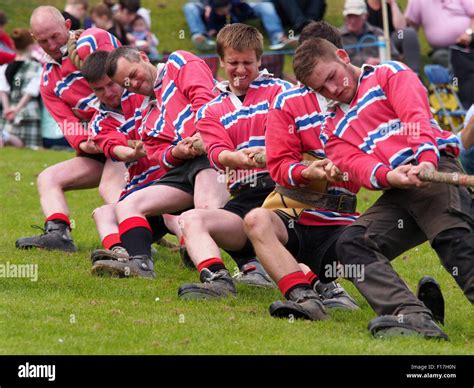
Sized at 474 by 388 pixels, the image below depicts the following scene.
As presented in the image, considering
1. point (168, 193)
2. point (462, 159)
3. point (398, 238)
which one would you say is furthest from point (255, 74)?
point (462, 159)

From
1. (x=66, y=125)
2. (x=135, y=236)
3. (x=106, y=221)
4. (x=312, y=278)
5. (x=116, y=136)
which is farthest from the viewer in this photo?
(x=66, y=125)

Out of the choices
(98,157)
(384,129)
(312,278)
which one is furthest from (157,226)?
(384,129)

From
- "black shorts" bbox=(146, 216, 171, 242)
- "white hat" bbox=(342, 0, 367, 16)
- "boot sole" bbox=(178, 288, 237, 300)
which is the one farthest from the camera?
"white hat" bbox=(342, 0, 367, 16)

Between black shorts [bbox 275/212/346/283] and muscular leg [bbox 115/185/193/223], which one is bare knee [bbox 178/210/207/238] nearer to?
black shorts [bbox 275/212/346/283]

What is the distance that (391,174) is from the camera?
6.77m

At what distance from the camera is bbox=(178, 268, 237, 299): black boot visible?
7.90 meters

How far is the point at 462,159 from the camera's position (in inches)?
390

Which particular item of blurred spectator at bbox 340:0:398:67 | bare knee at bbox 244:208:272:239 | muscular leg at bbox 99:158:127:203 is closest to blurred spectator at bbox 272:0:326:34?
blurred spectator at bbox 340:0:398:67

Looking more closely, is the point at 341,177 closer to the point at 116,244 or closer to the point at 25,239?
the point at 116,244

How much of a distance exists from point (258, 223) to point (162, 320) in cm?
87

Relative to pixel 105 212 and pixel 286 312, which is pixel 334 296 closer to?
pixel 286 312

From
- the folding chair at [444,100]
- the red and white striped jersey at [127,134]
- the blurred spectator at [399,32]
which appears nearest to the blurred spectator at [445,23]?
the blurred spectator at [399,32]

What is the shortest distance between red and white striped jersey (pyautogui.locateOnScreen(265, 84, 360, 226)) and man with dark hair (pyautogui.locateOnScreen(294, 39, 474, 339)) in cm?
37

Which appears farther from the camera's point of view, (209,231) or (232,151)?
(209,231)
